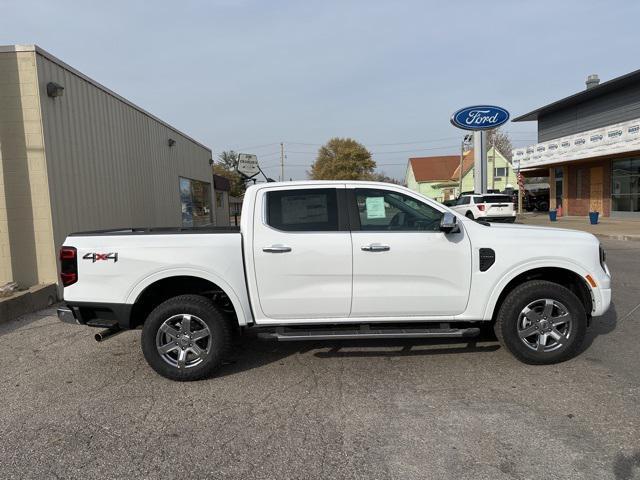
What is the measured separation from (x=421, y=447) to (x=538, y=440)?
0.81 m

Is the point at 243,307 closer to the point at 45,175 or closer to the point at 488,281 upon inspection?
the point at 488,281

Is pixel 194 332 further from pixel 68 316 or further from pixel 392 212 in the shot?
pixel 392 212

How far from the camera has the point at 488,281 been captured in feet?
14.2

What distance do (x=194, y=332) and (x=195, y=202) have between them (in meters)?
15.4

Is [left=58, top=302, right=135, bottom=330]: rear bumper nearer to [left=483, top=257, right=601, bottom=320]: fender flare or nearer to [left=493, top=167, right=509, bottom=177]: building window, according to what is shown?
[left=483, top=257, right=601, bottom=320]: fender flare

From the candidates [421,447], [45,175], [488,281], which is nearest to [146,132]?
[45,175]

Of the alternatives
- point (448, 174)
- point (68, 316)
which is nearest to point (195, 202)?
point (68, 316)

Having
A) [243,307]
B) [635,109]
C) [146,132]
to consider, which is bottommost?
[243,307]

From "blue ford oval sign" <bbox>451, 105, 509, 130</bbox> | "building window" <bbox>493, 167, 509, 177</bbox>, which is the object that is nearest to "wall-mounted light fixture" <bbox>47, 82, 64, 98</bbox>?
"blue ford oval sign" <bbox>451, 105, 509, 130</bbox>

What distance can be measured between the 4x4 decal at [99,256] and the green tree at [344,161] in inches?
2299

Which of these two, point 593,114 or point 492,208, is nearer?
point 492,208

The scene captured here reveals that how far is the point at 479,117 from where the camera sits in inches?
881

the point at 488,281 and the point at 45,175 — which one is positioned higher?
the point at 45,175

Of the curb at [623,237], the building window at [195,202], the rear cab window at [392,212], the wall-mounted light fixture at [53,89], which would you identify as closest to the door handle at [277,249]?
the rear cab window at [392,212]
